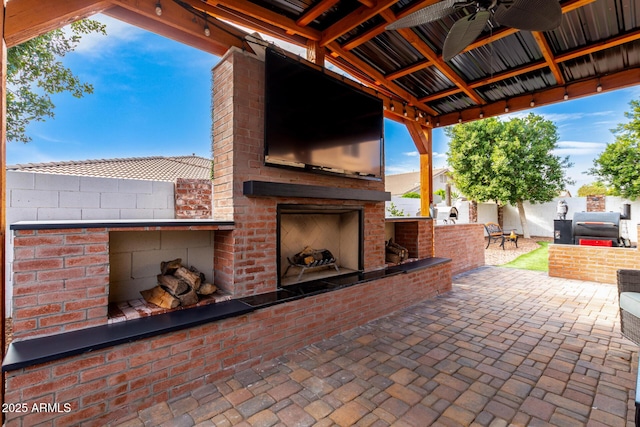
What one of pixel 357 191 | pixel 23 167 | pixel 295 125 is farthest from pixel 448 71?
pixel 23 167

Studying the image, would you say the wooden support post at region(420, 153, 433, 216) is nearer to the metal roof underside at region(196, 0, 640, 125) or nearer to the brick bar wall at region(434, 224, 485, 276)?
the brick bar wall at region(434, 224, 485, 276)

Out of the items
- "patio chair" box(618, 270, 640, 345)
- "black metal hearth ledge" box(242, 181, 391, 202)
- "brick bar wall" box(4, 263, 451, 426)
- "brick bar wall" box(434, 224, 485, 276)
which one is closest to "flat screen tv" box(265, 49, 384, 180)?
"black metal hearth ledge" box(242, 181, 391, 202)

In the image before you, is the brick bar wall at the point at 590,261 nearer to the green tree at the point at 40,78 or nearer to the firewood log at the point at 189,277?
the firewood log at the point at 189,277

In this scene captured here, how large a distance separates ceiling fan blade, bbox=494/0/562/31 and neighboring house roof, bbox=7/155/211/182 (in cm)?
319

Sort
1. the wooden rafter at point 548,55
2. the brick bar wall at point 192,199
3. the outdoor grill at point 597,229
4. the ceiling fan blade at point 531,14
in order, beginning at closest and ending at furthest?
the ceiling fan blade at point 531,14 < the brick bar wall at point 192,199 < the wooden rafter at point 548,55 < the outdoor grill at point 597,229

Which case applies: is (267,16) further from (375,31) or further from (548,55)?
(548,55)

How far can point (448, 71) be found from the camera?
3631 millimetres

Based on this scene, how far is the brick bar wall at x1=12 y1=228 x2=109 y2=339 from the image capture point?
153cm

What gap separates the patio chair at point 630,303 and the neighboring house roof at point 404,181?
16137mm

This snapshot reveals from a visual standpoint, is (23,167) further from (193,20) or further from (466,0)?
(466,0)

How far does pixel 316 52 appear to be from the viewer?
9.93 ft

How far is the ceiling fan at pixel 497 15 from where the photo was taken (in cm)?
186

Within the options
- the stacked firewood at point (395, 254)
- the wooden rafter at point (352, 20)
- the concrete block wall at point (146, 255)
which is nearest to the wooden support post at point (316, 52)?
the wooden rafter at point (352, 20)

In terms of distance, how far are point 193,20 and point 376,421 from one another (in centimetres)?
325
